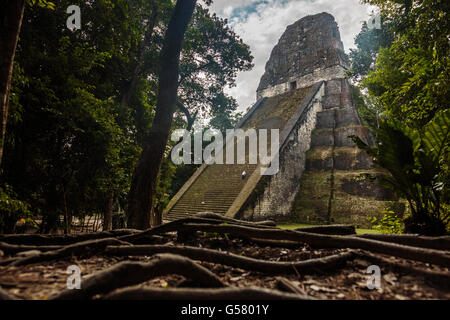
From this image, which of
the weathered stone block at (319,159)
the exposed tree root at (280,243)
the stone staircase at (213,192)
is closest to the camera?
the exposed tree root at (280,243)

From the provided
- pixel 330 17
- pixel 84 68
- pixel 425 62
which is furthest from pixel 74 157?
pixel 330 17

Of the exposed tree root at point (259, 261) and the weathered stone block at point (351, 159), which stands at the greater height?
the weathered stone block at point (351, 159)

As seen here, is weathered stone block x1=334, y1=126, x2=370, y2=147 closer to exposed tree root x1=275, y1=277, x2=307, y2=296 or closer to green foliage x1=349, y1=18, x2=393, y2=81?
green foliage x1=349, y1=18, x2=393, y2=81

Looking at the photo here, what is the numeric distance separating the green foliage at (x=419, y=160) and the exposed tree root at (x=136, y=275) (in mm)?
2679

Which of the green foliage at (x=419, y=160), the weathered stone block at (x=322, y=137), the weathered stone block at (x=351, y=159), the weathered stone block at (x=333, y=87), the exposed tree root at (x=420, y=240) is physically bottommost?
the exposed tree root at (x=420, y=240)

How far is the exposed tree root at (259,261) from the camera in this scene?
6.19 feet

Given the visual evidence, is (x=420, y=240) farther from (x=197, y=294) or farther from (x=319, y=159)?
(x=319, y=159)

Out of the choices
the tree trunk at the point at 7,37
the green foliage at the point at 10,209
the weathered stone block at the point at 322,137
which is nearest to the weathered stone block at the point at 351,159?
the weathered stone block at the point at 322,137

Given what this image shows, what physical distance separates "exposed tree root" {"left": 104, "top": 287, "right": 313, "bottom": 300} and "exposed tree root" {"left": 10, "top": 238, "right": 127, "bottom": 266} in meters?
1.14

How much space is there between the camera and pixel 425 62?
4.14 metres

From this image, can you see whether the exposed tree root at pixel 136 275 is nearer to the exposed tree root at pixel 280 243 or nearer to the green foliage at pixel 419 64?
the exposed tree root at pixel 280 243

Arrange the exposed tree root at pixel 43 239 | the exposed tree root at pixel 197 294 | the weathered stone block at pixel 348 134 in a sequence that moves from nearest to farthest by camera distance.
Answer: the exposed tree root at pixel 197 294
the exposed tree root at pixel 43 239
the weathered stone block at pixel 348 134

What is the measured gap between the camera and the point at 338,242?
7.46 feet

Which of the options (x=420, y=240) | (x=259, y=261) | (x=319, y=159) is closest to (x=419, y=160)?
(x=420, y=240)
